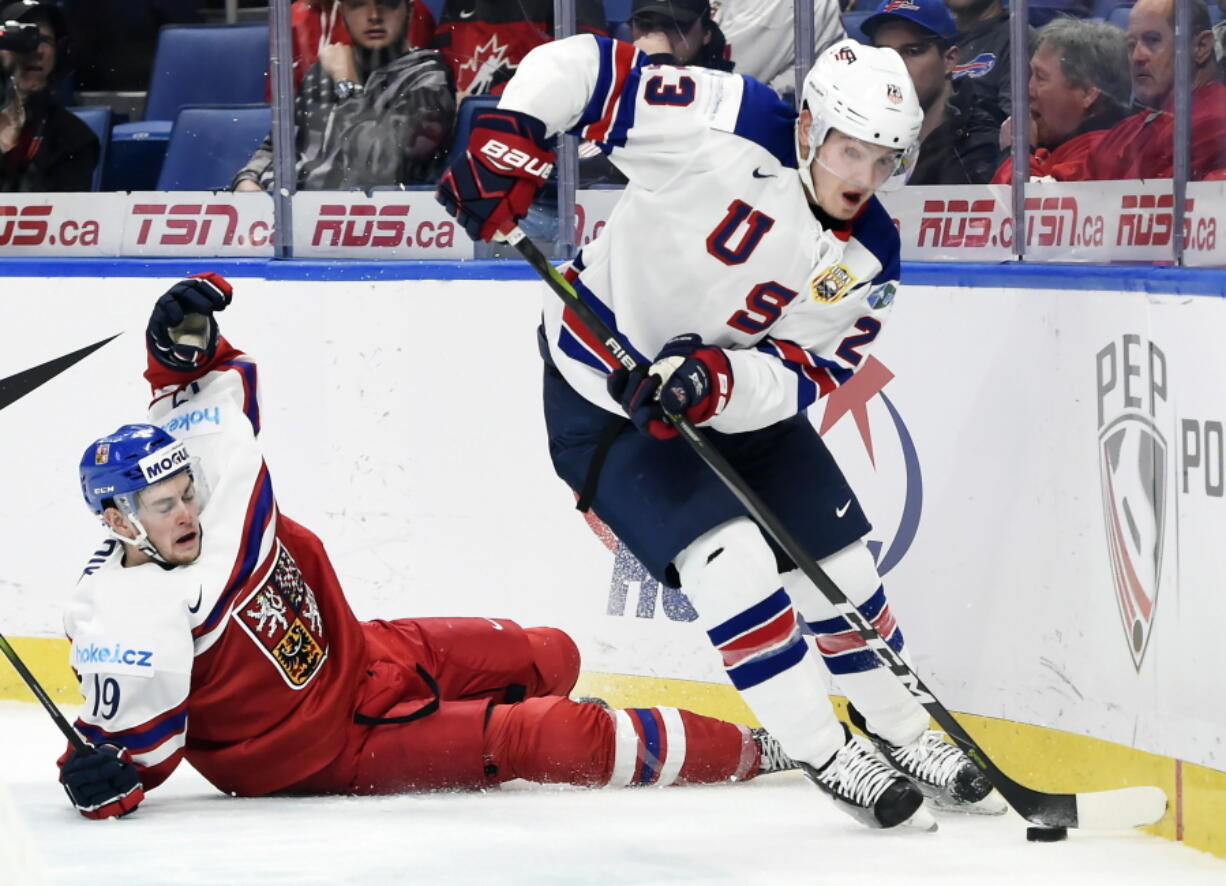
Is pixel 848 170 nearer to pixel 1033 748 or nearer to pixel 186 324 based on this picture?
pixel 1033 748

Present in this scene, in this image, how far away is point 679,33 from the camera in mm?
3652

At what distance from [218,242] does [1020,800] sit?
2173 millimetres

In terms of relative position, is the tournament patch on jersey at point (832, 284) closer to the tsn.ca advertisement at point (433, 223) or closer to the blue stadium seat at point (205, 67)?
the tsn.ca advertisement at point (433, 223)

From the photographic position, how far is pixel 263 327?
13.0 feet

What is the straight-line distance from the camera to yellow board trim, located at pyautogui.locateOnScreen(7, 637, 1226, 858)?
273cm

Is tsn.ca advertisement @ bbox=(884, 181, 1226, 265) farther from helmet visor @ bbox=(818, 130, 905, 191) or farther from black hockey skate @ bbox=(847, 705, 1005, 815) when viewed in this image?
black hockey skate @ bbox=(847, 705, 1005, 815)

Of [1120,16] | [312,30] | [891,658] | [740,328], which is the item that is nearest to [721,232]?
[740,328]

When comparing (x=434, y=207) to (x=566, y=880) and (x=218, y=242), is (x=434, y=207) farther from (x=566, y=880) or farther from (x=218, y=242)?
(x=566, y=880)

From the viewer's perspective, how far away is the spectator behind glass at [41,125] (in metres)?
4.28

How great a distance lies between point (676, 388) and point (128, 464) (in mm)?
890

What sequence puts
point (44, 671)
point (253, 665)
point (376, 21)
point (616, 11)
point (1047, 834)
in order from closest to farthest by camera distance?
point (1047, 834), point (253, 665), point (616, 11), point (376, 21), point (44, 671)

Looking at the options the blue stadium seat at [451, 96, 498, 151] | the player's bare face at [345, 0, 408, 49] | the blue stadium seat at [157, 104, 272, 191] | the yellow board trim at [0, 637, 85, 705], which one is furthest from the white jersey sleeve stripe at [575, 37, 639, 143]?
the yellow board trim at [0, 637, 85, 705]

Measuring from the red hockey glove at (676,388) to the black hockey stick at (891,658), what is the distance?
1.1 inches

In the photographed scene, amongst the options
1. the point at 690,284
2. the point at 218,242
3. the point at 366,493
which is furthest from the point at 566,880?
the point at 218,242
